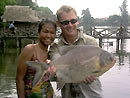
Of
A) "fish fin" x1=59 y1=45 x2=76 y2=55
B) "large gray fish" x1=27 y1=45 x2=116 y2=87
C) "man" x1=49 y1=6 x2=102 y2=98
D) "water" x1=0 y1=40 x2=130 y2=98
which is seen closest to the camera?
"large gray fish" x1=27 y1=45 x2=116 y2=87

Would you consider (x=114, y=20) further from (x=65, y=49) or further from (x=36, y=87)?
(x=65, y=49)

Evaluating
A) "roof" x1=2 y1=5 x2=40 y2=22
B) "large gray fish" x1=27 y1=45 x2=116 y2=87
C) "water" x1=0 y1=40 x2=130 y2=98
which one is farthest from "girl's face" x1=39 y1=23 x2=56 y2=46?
"roof" x1=2 y1=5 x2=40 y2=22

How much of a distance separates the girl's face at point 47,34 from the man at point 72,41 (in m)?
0.13

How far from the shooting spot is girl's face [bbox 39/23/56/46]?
155 inches

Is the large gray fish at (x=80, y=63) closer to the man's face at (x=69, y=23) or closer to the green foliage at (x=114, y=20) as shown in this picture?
the man's face at (x=69, y=23)

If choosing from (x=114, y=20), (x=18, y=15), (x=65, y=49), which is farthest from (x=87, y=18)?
(x=65, y=49)

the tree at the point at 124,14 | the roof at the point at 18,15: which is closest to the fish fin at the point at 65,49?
the roof at the point at 18,15

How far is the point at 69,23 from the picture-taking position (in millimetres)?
3738

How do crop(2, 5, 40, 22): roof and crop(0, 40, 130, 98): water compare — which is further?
crop(2, 5, 40, 22): roof

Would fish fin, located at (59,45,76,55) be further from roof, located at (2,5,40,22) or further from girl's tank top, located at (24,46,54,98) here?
roof, located at (2,5,40,22)

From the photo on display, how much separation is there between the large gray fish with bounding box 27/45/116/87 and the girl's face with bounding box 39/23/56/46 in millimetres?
426

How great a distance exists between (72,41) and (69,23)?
0.24 meters

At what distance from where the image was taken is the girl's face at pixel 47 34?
3.94 meters

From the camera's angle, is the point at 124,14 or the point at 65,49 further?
the point at 124,14
